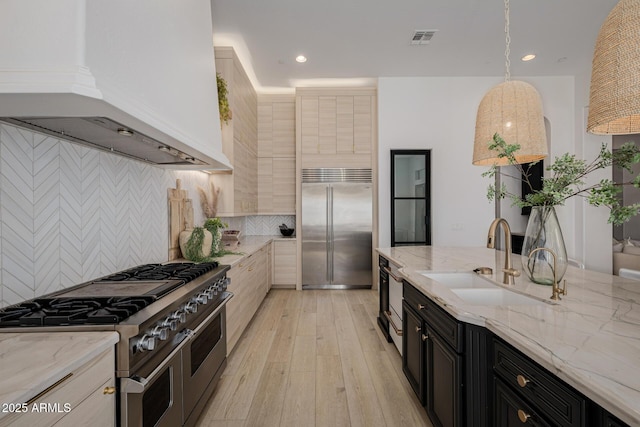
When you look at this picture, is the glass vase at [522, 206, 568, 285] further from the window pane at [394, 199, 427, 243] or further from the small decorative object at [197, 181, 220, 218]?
the small decorative object at [197, 181, 220, 218]

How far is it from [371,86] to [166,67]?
4006 millimetres

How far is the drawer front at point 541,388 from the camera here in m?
0.79

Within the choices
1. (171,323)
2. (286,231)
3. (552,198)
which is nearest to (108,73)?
(171,323)

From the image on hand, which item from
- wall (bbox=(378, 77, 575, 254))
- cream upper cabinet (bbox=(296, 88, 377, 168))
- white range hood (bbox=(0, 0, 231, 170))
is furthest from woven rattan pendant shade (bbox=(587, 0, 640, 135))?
cream upper cabinet (bbox=(296, 88, 377, 168))

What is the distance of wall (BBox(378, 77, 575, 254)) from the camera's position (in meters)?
4.68

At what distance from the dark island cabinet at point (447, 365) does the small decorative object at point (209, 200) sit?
2431mm

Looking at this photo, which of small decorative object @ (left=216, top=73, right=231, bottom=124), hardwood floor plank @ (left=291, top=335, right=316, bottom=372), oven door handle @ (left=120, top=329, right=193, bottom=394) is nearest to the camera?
oven door handle @ (left=120, top=329, right=193, bottom=394)

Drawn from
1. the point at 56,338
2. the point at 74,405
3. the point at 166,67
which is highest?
the point at 166,67

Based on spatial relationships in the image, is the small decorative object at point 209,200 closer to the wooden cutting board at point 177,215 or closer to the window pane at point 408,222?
the wooden cutting board at point 177,215

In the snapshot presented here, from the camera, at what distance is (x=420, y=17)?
3.17 metres

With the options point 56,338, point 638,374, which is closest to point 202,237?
point 56,338

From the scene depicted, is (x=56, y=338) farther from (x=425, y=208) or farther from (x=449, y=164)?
(x=449, y=164)

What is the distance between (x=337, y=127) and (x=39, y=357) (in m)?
4.52

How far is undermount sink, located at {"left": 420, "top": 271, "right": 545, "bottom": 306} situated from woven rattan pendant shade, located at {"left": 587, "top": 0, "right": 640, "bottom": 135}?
89 cm
